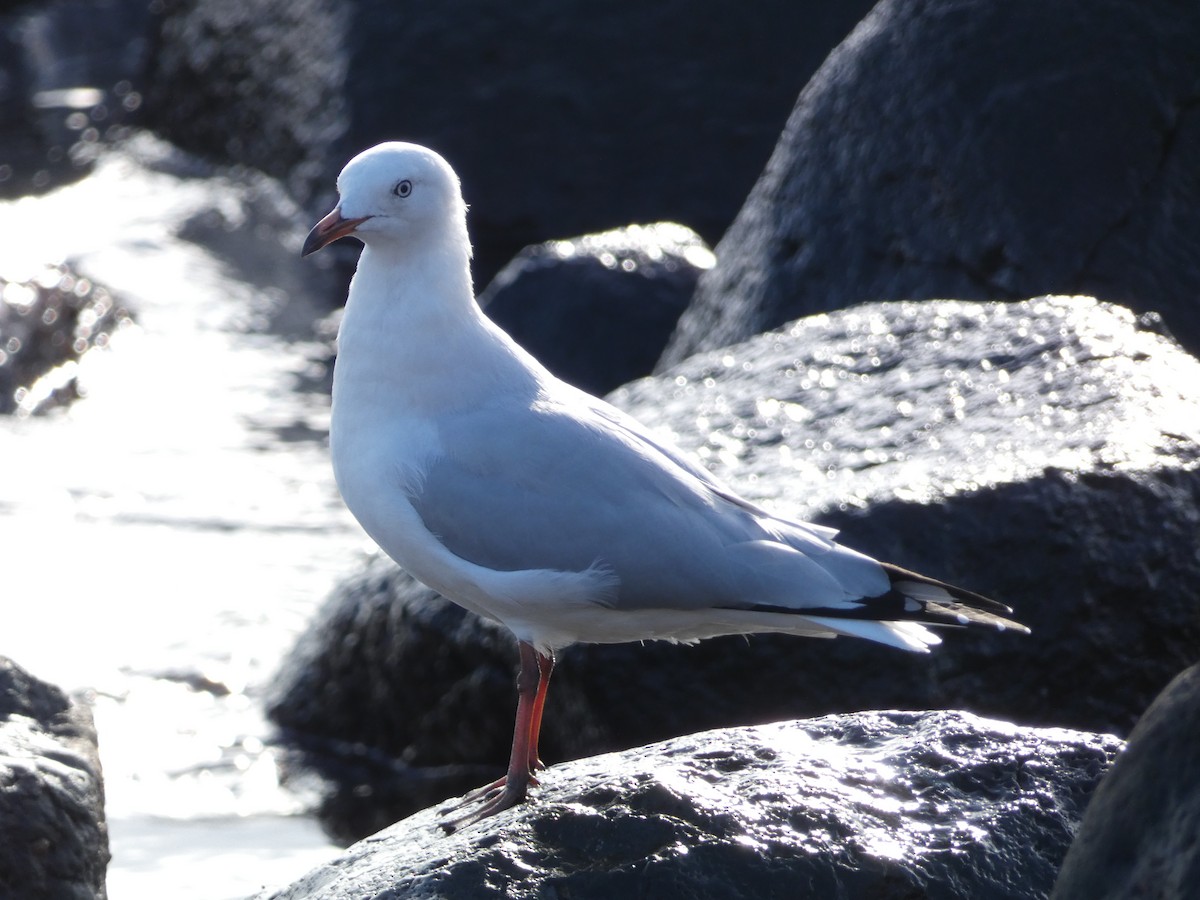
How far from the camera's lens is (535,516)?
4.70 meters

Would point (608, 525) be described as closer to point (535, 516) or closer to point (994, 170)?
point (535, 516)

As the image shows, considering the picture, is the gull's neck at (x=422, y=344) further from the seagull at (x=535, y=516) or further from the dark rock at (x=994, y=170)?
the dark rock at (x=994, y=170)

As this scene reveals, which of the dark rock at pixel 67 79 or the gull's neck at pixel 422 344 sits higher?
the gull's neck at pixel 422 344

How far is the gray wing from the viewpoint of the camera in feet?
15.3

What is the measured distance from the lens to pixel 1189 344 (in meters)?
7.36

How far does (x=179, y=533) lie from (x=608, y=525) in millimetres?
5143

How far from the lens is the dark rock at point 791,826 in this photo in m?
4.01

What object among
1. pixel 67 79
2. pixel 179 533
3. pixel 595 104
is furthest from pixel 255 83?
pixel 179 533

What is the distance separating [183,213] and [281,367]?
3.46 meters

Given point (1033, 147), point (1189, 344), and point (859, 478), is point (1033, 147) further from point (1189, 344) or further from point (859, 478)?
point (859, 478)

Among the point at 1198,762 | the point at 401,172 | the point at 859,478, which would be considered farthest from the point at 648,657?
the point at 1198,762

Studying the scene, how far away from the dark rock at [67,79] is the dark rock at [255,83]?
805mm

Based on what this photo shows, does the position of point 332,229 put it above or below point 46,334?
above

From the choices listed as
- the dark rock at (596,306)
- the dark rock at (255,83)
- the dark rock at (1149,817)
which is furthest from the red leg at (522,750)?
the dark rock at (255,83)
